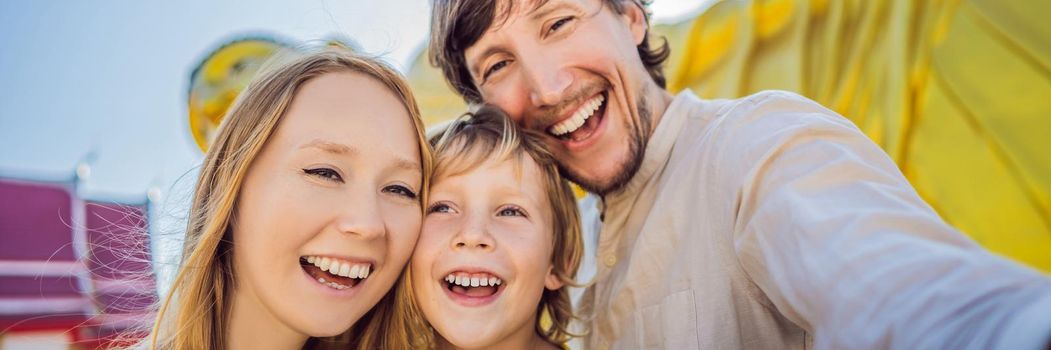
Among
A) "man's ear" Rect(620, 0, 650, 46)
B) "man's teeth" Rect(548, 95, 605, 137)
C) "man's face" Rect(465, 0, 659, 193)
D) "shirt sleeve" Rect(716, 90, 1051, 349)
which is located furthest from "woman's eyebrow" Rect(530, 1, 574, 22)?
"shirt sleeve" Rect(716, 90, 1051, 349)

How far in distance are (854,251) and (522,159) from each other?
88 cm

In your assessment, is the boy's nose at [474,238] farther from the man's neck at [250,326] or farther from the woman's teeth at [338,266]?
the man's neck at [250,326]

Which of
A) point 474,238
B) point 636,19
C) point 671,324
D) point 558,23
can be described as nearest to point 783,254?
point 671,324

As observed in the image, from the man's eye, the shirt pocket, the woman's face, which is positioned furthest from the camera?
the man's eye

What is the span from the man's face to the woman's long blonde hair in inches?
12.2

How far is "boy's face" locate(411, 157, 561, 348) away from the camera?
1445mm

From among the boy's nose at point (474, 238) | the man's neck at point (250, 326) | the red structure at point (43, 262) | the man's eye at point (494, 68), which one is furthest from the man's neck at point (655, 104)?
the red structure at point (43, 262)

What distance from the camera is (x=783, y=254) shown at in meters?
0.99

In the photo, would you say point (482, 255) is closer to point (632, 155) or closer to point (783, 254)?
point (632, 155)

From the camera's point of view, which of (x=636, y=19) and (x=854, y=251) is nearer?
(x=854, y=251)

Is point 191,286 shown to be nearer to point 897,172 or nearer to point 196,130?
point 897,172

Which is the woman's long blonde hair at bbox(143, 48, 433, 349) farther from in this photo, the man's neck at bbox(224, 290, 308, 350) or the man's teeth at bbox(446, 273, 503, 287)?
the man's teeth at bbox(446, 273, 503, 287)

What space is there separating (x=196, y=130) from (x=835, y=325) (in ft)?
9.15

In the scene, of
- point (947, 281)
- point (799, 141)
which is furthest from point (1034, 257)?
point (947, 281)
